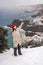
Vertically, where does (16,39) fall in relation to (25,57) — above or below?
above

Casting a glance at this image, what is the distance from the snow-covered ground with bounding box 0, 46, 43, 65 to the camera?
1.64 metres

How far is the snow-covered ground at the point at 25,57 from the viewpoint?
5.39 ft

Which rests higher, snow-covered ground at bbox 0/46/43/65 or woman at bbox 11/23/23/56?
woman at bbox 11/23/23/56

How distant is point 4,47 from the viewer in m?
1.74

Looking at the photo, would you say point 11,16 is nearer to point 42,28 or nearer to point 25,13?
point 25,13

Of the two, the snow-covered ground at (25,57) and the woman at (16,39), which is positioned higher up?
the woman at (16,39)

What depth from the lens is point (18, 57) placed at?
1695 mm

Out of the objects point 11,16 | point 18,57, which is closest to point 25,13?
A: point 11,16

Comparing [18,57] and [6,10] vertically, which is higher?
[6,10]

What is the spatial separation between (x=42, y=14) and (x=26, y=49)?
0.32 meters

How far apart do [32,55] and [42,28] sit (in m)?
0.24

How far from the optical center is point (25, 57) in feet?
5.54

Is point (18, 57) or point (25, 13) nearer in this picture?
point (18, 57)

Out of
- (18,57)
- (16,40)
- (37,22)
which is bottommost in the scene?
(18,57)
